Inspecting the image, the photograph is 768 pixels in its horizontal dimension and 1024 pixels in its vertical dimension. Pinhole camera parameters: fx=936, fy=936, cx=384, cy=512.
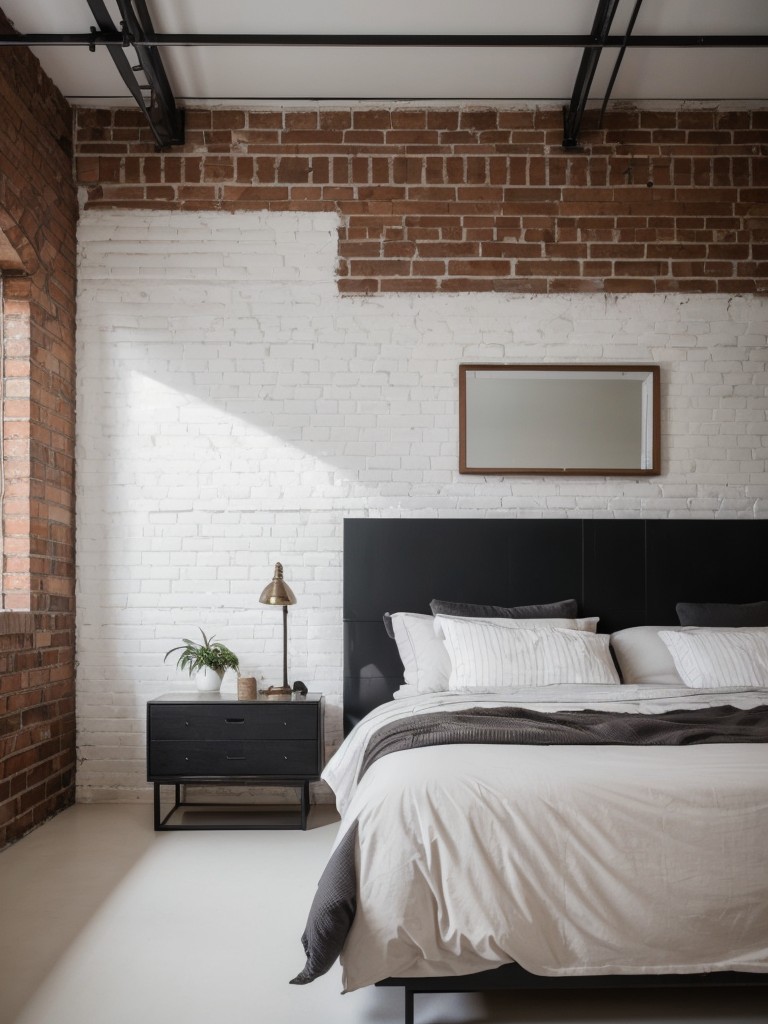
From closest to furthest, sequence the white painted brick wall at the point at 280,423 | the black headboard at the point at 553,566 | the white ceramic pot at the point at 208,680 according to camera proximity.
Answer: the white ceramic pot at the point at 208,680 < the black headboard at the point at 553,566 < the white painted brick wall at the point at 280,423

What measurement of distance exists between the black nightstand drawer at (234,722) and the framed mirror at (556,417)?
1559 mm

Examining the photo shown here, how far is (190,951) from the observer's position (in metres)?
2.89

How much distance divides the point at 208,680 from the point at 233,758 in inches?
17.8

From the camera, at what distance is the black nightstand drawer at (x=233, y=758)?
4.39 meters

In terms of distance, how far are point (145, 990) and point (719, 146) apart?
4.82 meters

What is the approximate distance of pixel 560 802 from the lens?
2.38m

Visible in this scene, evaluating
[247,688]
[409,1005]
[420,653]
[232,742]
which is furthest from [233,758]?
[409,1005]

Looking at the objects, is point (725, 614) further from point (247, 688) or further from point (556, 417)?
point (247, 688)

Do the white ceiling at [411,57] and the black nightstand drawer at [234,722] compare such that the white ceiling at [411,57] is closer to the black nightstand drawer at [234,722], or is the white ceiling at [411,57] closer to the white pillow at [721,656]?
the white pillow at [721,656]

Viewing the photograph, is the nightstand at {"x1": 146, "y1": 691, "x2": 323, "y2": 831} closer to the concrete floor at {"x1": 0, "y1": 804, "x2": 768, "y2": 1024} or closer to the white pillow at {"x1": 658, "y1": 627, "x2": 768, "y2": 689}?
the concrete floor at {"x1": 0, "y1": 804, "x2": 768, "y2": 1024}

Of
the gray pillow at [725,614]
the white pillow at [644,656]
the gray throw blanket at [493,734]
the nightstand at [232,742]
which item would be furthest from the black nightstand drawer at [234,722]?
the gray pillow at [725,614]

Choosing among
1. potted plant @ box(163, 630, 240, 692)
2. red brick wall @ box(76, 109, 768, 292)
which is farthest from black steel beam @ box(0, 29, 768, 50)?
potted plant @ box(163, 630, 240, 692)

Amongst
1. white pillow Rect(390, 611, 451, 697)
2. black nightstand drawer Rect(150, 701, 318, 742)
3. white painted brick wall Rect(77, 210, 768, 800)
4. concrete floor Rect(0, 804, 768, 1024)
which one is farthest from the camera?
white painted brick wall Rect(77, 210, 768, 800)

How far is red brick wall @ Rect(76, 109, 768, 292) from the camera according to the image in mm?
5031
